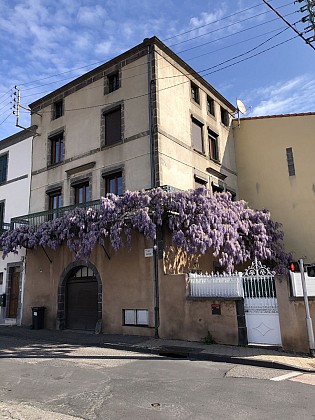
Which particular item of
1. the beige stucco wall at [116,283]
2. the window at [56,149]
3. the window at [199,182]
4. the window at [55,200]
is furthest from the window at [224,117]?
the beige stucco wall at [116,283]

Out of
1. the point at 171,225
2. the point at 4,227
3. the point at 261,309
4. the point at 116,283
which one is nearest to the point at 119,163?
the point at 171,225

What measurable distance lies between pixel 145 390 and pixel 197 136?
1393 cm

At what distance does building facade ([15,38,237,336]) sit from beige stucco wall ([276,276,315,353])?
344 cm

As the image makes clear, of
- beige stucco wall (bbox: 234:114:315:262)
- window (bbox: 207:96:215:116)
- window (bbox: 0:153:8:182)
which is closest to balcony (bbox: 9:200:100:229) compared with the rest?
window (bbox: 0:153:8:182)

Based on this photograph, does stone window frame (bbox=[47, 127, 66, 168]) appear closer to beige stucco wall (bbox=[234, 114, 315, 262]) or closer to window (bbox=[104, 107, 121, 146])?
window (bbox=[104, 107, 121, 146])

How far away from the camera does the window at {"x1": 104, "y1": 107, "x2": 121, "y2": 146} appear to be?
16609mm

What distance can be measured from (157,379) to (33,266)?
1184 cm

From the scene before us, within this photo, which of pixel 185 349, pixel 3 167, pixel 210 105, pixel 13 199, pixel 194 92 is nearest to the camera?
pixel 185 349

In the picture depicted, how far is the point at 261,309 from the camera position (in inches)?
408

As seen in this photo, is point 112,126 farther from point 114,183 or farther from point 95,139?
point 114,183

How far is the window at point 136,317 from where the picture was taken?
13.1m

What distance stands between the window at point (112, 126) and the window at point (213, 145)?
206 inches

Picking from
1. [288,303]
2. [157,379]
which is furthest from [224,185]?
[157,379]

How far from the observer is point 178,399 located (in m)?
5.64
